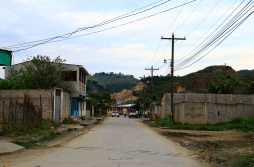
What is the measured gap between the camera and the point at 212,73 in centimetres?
9400

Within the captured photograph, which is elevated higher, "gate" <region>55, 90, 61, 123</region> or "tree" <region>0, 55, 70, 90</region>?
"tree" <region>0, 55, 70, 90</region>

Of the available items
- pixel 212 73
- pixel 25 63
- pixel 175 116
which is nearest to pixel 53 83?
pixel 25 63

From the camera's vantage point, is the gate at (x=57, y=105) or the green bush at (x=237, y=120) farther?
the green bush at (x=237, y=120)

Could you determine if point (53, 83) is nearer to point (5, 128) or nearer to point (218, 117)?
point (5, 128)

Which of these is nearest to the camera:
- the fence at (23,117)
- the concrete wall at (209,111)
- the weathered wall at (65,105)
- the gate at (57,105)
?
the fence at (23,117)

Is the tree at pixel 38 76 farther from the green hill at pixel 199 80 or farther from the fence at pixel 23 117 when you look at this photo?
the green hill at pixel 199 80

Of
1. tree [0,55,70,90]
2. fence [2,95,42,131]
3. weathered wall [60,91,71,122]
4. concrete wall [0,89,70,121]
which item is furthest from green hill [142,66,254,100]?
fence [2,95,42,131]

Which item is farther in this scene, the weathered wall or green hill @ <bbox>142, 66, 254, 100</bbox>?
green hill @ <bbox>142, 66, 254, 100</bbox>

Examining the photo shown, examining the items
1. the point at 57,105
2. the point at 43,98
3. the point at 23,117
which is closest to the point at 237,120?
the point at 57,105

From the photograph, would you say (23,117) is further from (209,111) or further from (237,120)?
(237,120)

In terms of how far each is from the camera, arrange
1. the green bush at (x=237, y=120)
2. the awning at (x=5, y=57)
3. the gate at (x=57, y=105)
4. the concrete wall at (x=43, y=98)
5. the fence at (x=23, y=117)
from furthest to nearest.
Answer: the green bush at (x=237, y=120) < the gate at (x=57, y=105) < the concrete wall at (x=43, y=98) < the fence at (x=23, y=117) < the awning at (x=5, y=57)

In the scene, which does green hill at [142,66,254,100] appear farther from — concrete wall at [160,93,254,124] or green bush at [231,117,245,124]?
green bush at [231,117,245,124]

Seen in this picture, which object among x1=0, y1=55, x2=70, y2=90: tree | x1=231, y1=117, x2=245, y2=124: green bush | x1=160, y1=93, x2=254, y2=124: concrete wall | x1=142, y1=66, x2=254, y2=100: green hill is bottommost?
x1=231, y1=117, x2=245, y2=124: green bush

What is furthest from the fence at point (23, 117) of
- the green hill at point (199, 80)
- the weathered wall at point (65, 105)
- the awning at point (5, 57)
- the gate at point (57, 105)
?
the green hill at point (199, 80)
